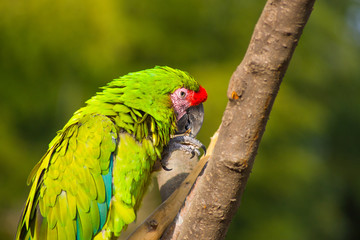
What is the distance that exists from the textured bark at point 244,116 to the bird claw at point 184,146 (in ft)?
2.09

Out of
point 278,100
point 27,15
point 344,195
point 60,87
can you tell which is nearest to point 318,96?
point 278,100

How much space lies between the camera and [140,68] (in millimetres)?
4957

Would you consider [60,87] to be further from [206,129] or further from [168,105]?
[168,105]

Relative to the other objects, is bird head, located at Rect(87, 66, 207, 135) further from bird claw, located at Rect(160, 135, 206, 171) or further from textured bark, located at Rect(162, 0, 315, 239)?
textured bark, located at Rect(162, 0, 315, 239)

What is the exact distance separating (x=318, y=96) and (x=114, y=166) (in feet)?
20.3

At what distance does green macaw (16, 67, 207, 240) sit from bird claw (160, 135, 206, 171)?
0.49 feet

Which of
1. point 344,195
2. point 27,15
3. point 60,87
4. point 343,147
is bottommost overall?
point 344,195

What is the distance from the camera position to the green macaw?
1.75 m

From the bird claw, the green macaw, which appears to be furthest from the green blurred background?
the green macaw

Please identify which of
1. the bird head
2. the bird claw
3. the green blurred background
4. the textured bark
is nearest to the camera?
the textured bark

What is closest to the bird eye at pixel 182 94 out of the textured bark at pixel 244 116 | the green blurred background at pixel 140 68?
the textured bark at pixel 244 116

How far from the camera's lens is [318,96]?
7305 millimetres

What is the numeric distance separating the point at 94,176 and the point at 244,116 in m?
0.86

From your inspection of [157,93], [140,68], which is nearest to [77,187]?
[157,93]
